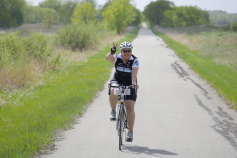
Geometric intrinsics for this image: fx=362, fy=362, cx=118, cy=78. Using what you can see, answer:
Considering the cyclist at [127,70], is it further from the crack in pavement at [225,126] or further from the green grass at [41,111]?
the crack in pavement at [225,126]

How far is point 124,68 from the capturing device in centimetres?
642

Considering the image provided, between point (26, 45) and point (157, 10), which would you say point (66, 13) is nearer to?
point (157, 10)

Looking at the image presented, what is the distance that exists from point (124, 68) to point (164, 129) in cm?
187

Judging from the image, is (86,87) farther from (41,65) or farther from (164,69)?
(164,69)

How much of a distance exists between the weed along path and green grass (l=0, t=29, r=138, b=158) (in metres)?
0.28

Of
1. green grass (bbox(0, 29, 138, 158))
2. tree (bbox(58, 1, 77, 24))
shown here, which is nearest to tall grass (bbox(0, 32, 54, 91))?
green grass (bbox(0, 29, 138, 158))

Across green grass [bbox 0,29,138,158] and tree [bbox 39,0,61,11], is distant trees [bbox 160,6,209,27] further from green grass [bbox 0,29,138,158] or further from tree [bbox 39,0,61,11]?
green grass [bbox 0,29,138,158]

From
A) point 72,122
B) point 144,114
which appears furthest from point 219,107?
point 72,122

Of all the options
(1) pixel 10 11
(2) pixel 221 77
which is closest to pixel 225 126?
(2) pixel 221 77

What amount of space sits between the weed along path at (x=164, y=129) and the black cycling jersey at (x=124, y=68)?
113 cm

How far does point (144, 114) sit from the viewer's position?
9.04 meters

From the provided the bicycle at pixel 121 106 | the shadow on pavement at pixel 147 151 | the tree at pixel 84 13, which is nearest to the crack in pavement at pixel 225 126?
the shadow on pavement at pixel 147 151

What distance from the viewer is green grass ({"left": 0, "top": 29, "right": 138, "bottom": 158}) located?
5.96 m

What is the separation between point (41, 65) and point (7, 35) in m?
1.90
